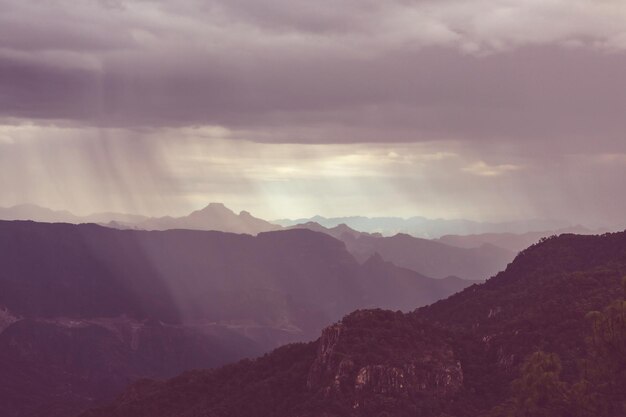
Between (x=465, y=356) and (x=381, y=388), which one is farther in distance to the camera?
(x=465, y=356)

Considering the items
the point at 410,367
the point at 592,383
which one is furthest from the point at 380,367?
the point at 592,383

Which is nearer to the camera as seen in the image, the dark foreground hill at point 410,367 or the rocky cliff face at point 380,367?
the dark foreground hill at point 410,367

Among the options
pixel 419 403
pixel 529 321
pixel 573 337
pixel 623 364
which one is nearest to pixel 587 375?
pixel 623 364

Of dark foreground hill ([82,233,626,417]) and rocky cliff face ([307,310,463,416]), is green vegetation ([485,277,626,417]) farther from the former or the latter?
rocky cliff face ([307,310,463,416])

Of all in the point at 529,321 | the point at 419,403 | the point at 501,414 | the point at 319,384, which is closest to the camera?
the point at 501,414

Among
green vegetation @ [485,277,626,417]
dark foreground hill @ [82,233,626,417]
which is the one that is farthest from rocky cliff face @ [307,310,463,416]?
green vegetation @ [485,277,626,417]

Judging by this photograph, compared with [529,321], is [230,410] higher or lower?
lower

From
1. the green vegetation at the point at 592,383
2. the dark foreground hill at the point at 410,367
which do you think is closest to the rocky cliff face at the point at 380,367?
the dark foreground hill at the point at 410,367

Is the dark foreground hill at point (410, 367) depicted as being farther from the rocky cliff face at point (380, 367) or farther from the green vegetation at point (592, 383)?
the green vegetation at point (592, 383)

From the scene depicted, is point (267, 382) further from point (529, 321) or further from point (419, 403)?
point (529, 321)

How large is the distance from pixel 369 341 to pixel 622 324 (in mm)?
100641

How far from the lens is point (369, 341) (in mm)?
177125

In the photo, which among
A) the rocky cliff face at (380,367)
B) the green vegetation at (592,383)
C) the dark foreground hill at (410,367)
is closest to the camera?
the green vegetation at (592,383)

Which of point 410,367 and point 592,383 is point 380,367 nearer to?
point 410,367
